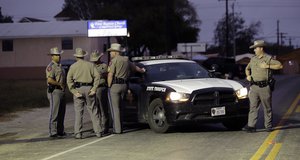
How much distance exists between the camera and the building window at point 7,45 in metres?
49.2

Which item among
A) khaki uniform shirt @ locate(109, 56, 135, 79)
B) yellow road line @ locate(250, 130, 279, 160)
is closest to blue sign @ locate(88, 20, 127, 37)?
khaki uniform shirt @ locate(109, 56, 135, 79)

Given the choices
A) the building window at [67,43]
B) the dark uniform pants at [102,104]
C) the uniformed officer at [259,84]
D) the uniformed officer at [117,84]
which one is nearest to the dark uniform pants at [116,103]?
the uniformed officer at [117,84]

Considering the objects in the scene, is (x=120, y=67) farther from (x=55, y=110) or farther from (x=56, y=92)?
(x=55, y=110)

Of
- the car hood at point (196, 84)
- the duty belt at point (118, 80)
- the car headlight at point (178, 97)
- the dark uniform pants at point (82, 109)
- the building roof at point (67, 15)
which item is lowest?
the dark uniform pants at point (82, 109)

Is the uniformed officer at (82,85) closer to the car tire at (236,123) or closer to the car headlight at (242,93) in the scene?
the car tire at (236,123)

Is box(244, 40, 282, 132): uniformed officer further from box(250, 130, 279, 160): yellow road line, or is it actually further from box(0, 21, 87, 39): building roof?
box(0, 21, 87, 39): building roof

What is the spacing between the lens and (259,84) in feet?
36.5

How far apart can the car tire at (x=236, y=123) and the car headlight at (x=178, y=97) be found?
1147mm

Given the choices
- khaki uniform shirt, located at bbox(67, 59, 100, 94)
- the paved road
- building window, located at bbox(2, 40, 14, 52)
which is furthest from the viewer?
building window, located at bbox(2, 40, 14, 52)

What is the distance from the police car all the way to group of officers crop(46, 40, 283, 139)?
1.00 feet

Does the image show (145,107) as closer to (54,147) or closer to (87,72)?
(87,72)

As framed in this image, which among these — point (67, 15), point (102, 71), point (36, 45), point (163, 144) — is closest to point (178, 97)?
point (163, 144)

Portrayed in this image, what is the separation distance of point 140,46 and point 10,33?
1818 cm

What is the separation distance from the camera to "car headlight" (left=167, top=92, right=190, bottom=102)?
11008 mm
